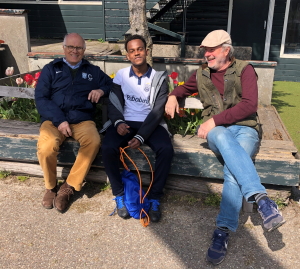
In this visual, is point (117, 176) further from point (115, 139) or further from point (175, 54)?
point (175, 54)

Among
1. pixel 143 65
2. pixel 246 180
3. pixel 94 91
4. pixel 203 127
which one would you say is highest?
pixel 143 65

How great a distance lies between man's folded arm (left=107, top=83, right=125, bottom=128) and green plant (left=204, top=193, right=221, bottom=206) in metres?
1.14

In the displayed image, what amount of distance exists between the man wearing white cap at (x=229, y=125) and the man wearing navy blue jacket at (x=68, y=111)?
83cm

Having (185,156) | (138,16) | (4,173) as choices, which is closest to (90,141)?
(185,156)

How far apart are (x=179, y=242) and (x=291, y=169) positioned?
1199 millimetres

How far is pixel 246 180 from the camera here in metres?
2.32

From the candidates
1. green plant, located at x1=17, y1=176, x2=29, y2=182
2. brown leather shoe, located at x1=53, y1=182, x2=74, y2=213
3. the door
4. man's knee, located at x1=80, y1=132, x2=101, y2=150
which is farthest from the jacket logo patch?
the door

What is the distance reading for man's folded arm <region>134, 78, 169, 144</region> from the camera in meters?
2.86

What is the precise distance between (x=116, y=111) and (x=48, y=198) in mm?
1071

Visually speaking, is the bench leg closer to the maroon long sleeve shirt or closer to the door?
the maroon long sleeve shirt

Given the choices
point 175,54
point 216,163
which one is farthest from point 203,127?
point 175,54

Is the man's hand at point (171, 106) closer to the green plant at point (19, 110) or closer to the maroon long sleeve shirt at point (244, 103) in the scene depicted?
the maroon long sleeve shirt at point (244, 103)

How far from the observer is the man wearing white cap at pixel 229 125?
231 cm

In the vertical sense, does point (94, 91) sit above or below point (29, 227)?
above
